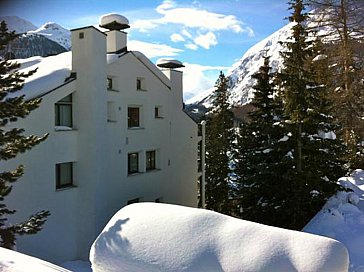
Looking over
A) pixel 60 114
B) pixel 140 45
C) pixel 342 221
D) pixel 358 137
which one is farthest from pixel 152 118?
pixel 358 137

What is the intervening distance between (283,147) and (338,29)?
7876mm

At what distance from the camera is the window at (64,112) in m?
12.3

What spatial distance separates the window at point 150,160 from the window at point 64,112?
16.2ft

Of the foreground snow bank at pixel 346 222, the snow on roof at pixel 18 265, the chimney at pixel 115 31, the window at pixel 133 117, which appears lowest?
the foreground snow bank at pixel 346 222

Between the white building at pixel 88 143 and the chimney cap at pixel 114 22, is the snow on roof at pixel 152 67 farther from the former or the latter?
the chimney cap at pixel 114 22

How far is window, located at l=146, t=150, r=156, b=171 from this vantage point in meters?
16.8

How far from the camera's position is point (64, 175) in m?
12.5

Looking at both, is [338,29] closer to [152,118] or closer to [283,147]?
[283,147]

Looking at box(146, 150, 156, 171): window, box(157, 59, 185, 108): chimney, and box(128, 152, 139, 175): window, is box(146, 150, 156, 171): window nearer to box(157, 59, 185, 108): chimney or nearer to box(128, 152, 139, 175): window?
box(128, 152, 139, 175): window

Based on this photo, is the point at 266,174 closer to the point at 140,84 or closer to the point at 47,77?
the point at 140,84

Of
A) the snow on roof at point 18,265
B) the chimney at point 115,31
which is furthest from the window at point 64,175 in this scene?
the snow on roof at point 18,265

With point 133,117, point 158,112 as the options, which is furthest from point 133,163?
point 158,112

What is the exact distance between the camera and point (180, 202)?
1877 cm

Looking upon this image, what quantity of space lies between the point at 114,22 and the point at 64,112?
5.43 m
